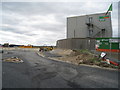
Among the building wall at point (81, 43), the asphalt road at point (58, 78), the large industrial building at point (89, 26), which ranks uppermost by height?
the large industrial building at point (89, 26)

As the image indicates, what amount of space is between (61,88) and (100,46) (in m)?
→ 9.98

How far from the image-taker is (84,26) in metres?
30.7

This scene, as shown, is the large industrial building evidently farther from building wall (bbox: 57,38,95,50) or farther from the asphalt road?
the asphalt road

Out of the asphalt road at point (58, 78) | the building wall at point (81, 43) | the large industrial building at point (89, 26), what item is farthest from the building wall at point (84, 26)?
the asphalt road at point (58, 78)

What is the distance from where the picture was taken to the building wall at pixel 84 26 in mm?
28562

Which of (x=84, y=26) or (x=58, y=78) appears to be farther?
(x=84, y=26)

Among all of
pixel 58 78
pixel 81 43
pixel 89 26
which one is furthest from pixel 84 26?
pixel 58 78

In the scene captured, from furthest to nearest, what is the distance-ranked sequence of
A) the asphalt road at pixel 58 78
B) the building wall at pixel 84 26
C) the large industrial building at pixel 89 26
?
the building wall at pixel 84 26, the large industrial building at pixel 89 26, the asphalt road at pixel 58 78

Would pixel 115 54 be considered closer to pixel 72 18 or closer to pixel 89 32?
pixel 89 32

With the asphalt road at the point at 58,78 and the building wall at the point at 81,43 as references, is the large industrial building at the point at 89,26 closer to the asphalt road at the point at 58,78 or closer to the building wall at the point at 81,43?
the building wall at the point at 81,43

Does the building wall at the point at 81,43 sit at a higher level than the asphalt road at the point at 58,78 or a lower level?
higher

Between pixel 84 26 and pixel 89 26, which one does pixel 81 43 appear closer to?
pixel 89 26

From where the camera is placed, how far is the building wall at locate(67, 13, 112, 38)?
1125 inches

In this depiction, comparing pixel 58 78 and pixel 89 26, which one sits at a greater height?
pixel 89 26
